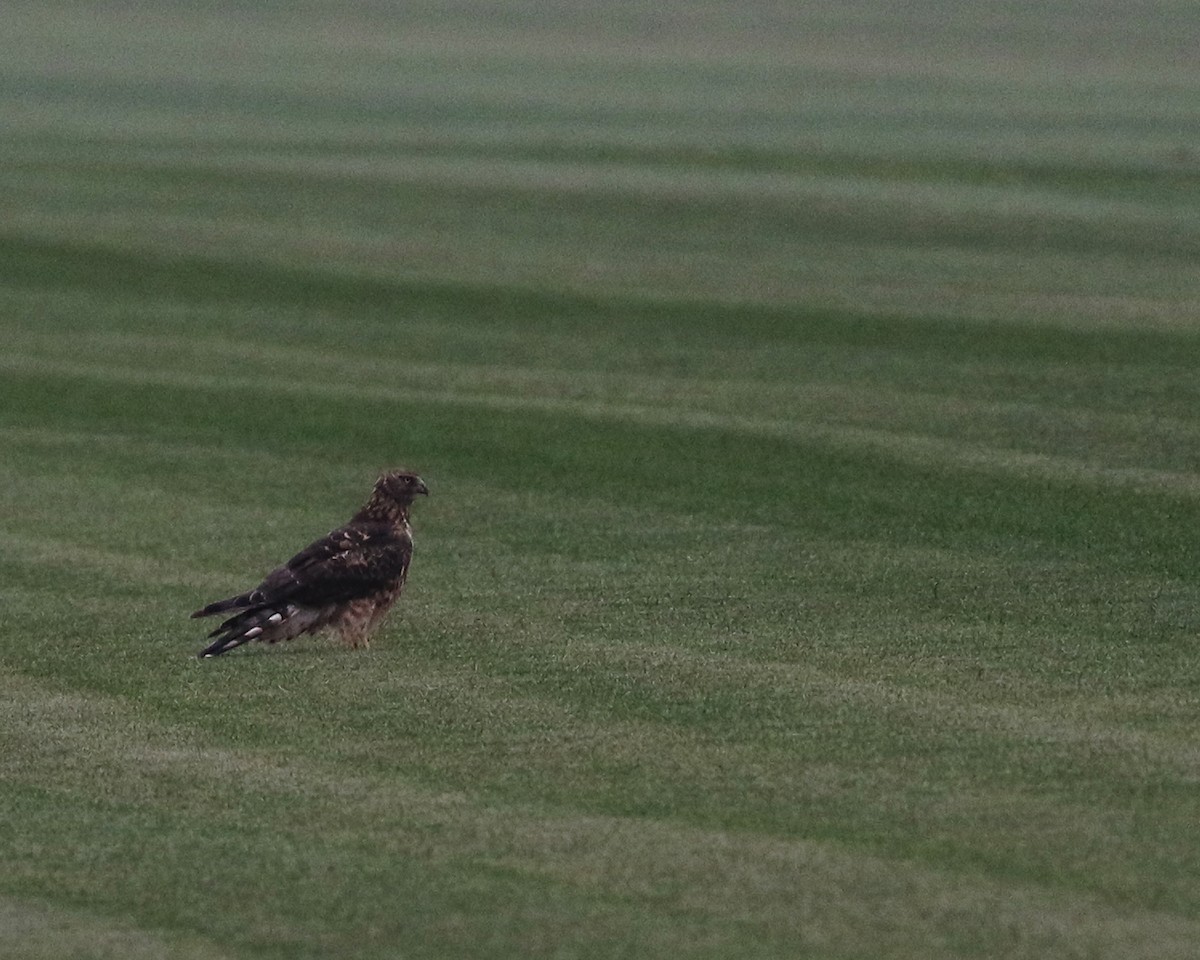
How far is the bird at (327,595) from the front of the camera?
938 cm

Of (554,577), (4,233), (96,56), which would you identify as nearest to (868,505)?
(554,577)

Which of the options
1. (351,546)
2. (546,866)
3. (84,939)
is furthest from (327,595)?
(84,939)

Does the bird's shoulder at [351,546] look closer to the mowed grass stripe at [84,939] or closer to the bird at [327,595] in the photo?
the bird at [327,595]

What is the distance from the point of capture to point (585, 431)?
45.2ft

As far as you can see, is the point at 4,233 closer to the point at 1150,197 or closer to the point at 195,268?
the point at 195,268

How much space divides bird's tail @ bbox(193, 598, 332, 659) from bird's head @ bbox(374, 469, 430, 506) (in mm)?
657

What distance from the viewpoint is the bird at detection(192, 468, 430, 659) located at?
9383 mm

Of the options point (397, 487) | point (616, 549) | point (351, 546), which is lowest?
point (616, 549)

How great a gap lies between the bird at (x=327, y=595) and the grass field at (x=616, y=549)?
0.12 metres

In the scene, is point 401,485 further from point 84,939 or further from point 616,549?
point 84,939

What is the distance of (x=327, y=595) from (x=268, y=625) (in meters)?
0.22

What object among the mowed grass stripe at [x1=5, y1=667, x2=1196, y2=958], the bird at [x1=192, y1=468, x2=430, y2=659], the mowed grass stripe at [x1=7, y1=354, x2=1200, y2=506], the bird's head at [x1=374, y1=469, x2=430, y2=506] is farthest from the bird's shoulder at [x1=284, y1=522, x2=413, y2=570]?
the mowed grass stripe at [x1=7, y1=354, x2=1200, y2=506]

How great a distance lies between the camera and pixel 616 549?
1116 centimetres

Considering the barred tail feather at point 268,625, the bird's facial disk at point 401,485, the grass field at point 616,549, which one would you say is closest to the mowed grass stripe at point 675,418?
the grass field at point 616,549
